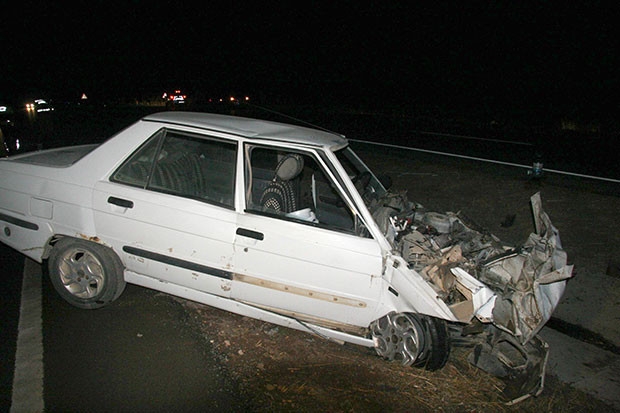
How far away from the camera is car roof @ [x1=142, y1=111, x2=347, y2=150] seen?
3.96m

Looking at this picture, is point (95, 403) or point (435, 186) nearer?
point (95, 403)

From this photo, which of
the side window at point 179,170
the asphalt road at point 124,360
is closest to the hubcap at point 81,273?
the asphalt road at point 124,360

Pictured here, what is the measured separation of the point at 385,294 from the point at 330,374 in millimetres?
748

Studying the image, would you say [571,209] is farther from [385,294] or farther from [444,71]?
[444,71]

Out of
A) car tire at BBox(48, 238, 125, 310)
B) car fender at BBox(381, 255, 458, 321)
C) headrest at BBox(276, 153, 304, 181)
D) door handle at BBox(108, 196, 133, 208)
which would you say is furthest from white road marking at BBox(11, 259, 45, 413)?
car fender at BBox(381, 255, 458, 321)

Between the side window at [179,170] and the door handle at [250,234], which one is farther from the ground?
the side window at [179,170]

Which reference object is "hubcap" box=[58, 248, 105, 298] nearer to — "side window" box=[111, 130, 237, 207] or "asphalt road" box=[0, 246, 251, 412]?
"asphalt road" box=[0, 246, 251, 412]

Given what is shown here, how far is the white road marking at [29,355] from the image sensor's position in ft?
10.4

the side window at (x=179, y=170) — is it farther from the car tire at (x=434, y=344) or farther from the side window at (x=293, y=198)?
the car tire at (x=434, y=344)

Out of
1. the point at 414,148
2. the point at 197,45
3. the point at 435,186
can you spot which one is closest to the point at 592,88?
the point at 414,148

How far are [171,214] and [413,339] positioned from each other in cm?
211

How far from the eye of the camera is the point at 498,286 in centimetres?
365

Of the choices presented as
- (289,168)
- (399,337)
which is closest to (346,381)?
(399,337)

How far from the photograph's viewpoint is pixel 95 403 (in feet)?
10.5
